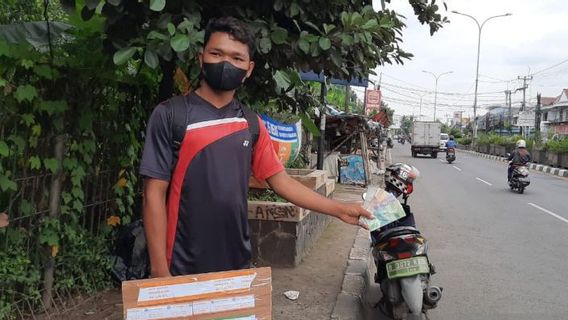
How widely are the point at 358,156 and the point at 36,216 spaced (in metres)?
11.1

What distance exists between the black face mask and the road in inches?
130

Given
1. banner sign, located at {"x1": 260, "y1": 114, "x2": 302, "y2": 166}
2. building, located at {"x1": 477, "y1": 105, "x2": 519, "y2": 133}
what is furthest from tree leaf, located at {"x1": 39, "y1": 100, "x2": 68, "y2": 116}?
building, located at {"x1": 477, "y1": 105, "x2": 519, "y2": 133}

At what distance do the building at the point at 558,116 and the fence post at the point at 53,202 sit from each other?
54.9 meters

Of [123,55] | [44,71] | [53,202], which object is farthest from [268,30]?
[53,202]

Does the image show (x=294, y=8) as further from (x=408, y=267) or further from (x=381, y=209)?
(x=408, y=267)

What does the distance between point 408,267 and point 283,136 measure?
9.65ft

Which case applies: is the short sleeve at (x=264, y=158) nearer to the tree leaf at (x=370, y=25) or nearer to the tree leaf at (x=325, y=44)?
the tree leaf at (x=325, y=44)

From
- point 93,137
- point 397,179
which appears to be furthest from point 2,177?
point 397,179

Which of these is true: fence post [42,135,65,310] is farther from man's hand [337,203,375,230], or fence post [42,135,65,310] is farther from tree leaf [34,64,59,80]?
man's hand [337,203,375,230]

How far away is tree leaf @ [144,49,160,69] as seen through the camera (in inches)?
85.2

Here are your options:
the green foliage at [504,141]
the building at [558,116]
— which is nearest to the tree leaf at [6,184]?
the green foliage at [504,141]

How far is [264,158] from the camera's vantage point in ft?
7.20

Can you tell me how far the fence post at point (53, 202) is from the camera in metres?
3.10

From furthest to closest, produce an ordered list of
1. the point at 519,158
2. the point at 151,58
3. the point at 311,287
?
the point at 519,158, the point at 311,287, the point at 151,58
